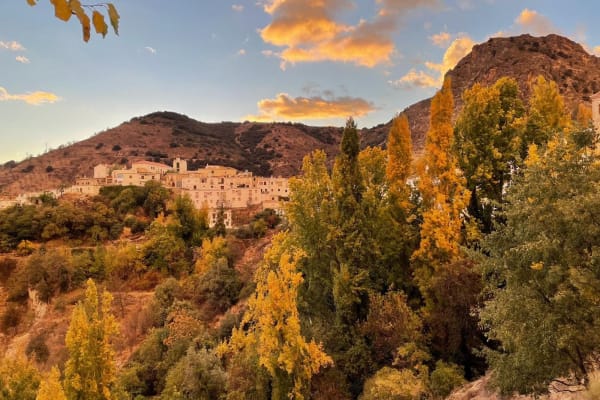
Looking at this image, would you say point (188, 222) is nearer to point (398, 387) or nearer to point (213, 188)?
point (213, 188)

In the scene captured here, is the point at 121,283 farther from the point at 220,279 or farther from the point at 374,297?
the point at 374,297

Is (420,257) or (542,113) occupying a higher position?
(542,113)

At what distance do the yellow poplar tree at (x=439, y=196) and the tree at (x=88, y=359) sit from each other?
9.47 metres

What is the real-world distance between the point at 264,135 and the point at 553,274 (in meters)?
126

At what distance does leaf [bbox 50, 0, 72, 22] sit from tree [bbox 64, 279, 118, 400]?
1175cm

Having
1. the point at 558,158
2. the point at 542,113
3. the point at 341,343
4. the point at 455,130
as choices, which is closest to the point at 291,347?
the point at 341,343

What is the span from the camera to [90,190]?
59125 millimetres

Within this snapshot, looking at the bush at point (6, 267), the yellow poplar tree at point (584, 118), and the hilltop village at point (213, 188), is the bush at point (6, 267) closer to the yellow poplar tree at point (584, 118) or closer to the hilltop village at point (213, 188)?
the hilltop village at point (213, 188)

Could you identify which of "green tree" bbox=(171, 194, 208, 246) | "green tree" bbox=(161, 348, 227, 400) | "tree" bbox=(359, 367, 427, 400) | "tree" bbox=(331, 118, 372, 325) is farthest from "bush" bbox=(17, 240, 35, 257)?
"tree" bbox=(359, 367, 427, 400)

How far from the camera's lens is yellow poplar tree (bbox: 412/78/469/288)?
494 inches

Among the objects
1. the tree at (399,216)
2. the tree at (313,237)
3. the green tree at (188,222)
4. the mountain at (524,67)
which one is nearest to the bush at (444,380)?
the tree at (399,216)

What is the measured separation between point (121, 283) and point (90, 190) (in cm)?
2820

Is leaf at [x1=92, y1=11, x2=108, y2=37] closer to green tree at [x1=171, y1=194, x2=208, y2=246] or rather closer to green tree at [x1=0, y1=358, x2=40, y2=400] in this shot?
green tree at [x1=0, y1=358, x2=40, y2=400]

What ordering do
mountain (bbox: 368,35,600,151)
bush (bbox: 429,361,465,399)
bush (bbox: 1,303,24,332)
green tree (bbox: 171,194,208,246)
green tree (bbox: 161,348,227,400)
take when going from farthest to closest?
mountain (bbox: 368,35,600,151), green tree (bbox: 171,194,208,246), bush (bbox: 1,303,24,332), green tree (bbox: 161,348,227,400), bush (bbox: 429,361,465,399)
